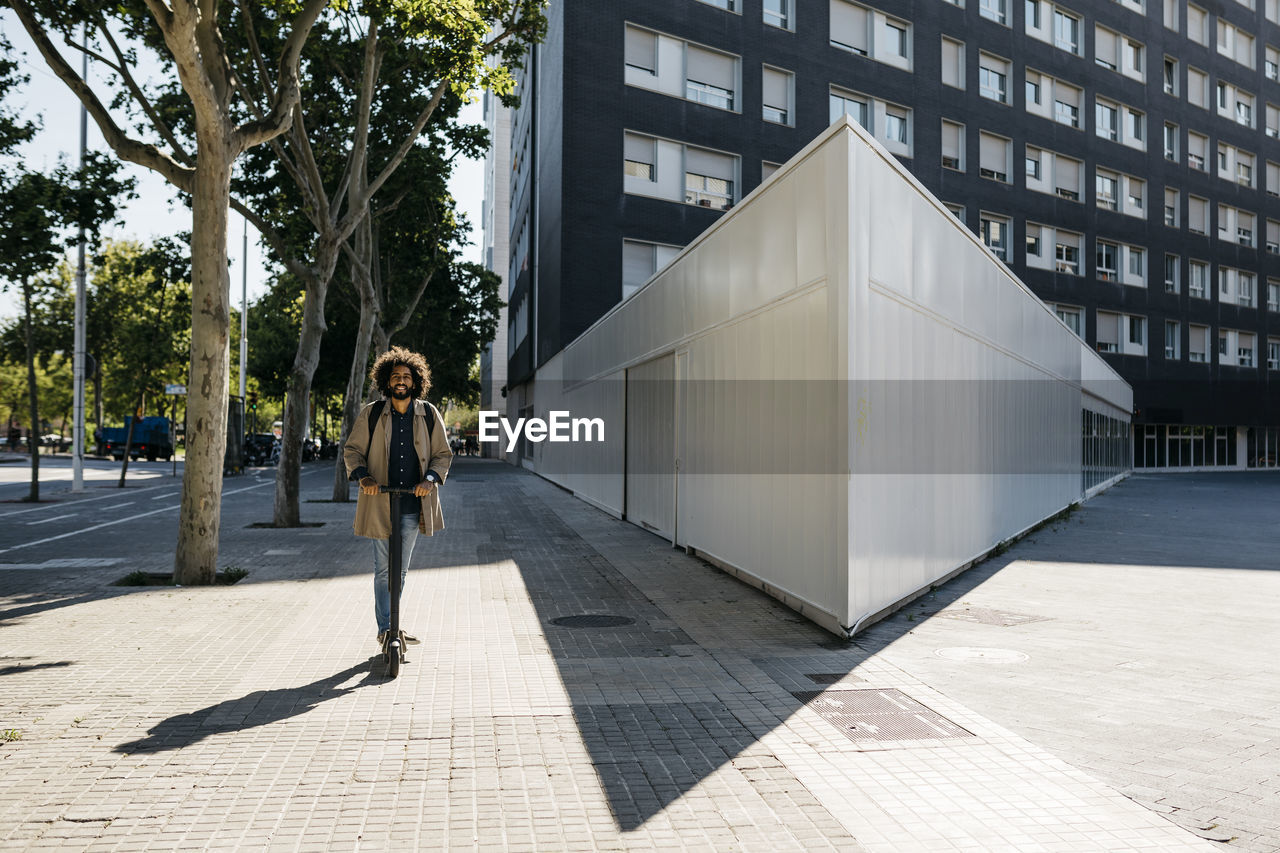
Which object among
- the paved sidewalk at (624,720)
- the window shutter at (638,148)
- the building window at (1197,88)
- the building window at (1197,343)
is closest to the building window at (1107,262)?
the building window at (1197,343)

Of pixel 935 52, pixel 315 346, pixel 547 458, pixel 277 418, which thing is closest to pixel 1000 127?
pixel 935 52

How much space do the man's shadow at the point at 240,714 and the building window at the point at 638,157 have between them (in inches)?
970

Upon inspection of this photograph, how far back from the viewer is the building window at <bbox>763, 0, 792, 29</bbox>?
3059 centimetres

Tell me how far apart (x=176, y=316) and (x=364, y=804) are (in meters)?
48.6

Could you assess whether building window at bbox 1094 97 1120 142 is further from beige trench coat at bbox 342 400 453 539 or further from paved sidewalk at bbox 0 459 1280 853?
beige trench coat at bbox 342 400 453 539

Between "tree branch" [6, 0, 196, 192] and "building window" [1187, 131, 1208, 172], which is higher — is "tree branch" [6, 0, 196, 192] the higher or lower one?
the lower one

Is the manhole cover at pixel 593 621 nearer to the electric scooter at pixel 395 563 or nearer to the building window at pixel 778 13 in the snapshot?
the electric scooter at pixel 395 563

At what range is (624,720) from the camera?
510 cm

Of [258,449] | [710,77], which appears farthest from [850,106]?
[258,449]

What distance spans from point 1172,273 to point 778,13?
26.0 m

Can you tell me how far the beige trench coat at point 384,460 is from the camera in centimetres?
624

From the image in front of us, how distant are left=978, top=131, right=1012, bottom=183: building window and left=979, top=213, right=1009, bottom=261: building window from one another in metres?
1.51

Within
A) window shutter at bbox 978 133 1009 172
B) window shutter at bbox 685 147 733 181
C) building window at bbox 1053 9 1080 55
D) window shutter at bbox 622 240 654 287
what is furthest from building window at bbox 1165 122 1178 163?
window shutter at bbox 622 240 654 287

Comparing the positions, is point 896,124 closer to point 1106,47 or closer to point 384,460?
point 1106,47
